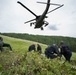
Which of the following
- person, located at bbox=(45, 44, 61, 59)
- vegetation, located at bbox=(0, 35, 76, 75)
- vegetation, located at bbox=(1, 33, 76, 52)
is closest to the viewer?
vegetation, located at bbox=(0, 35, 76, 75)

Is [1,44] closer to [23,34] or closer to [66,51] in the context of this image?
[66,51]

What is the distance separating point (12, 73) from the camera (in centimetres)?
629

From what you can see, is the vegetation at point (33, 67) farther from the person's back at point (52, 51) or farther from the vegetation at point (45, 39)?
the vegetation at point (45, 39)

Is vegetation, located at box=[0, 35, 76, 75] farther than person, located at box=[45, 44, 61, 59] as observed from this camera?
No

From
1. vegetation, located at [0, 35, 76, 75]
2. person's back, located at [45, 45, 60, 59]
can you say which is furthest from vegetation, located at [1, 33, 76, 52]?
vegetation, located at [0, 35, 76, 75]

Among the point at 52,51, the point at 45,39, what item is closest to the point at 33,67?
the point at 52,51

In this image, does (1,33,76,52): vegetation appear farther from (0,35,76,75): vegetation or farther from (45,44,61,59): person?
(0,35,76,75): vegetation

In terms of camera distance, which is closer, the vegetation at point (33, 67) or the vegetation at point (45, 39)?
the vegetation at point (33, 67)

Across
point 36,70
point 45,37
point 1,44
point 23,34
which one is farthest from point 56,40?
point 36,70

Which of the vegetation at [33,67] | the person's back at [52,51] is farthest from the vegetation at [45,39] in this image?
the vegetation at [33,67]

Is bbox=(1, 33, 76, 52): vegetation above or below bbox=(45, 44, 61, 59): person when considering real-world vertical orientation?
below

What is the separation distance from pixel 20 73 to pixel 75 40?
71.7m

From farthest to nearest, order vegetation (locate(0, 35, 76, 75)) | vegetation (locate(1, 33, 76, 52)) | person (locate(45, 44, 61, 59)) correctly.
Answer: vegetation (locate(1, 33, 76, 52)) < person (locate(45, 44, 61, 59)) < vegetation (locate(0, 35, 76, 75))

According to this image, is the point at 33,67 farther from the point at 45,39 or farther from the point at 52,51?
the point at 45,39
